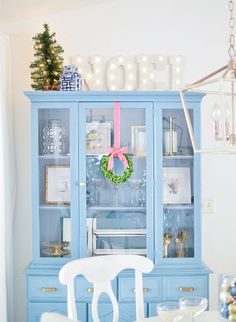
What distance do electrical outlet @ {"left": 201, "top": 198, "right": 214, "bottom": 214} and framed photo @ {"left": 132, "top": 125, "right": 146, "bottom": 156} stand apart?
26.3 inches

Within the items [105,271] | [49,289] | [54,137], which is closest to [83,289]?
[49,289]

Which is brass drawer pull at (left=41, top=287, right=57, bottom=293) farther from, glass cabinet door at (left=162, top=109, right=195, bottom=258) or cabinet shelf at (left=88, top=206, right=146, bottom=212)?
glass cabinet door at (left=162, top=109, right=195, bottom=258)

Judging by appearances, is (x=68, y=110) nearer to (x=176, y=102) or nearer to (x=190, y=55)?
(x=176, y=102)

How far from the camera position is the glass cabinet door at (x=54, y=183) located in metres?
3.19

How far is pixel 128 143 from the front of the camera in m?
3.24

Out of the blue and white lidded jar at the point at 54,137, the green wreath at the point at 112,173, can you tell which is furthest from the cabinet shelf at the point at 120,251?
the blue and white lidded jar at the point at 54,137

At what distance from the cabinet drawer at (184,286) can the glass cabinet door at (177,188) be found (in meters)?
0.17

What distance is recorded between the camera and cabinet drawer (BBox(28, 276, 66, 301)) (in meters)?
→ 3.07

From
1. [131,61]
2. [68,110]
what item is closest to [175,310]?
[68,110]

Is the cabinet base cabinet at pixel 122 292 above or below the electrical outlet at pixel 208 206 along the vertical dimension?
below

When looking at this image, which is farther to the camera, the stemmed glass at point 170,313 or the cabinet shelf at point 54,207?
the cabinet shelf at point 54,207

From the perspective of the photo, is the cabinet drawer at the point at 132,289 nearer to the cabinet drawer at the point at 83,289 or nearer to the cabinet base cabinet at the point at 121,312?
the cabinet base cabinet at the point at 121,312

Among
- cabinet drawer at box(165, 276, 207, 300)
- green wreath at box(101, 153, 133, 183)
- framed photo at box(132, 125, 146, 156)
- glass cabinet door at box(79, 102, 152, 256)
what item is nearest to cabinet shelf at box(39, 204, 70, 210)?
glass cabinet door at box(79, 102, 152, 256)

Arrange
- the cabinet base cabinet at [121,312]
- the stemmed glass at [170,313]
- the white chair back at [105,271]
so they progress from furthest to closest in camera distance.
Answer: the cabinet base cabinet at [121,312]
the white chair back at [105,271]
the stemmed glass at [170,313]
